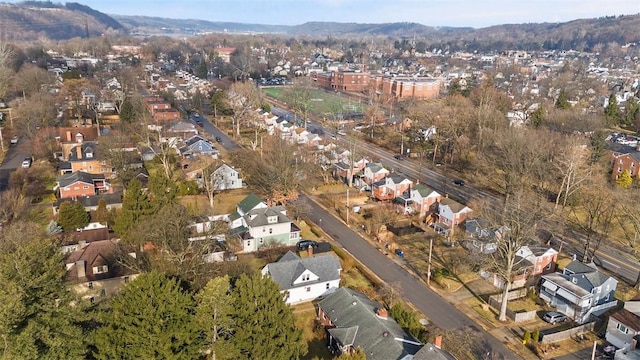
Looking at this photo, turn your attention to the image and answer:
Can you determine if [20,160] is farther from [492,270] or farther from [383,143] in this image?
[492,270]

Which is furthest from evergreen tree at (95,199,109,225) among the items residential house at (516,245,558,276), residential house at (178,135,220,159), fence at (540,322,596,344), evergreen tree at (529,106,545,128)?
evergreen tree at (529,106,545,128)

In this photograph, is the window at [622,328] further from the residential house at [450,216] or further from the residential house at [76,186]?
the residential house at [76,186]

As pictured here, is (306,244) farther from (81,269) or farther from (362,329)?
(81,269)

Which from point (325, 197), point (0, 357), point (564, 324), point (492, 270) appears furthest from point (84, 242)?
point (564, 324)

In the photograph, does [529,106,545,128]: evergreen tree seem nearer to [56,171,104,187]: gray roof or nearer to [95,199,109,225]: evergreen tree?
[95,199,109,225]: evergreen tree

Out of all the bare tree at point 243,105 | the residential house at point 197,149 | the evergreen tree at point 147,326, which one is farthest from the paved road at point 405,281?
the bare tree at point 243,105

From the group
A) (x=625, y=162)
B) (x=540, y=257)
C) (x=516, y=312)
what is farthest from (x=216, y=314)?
(x=625, y=162)
